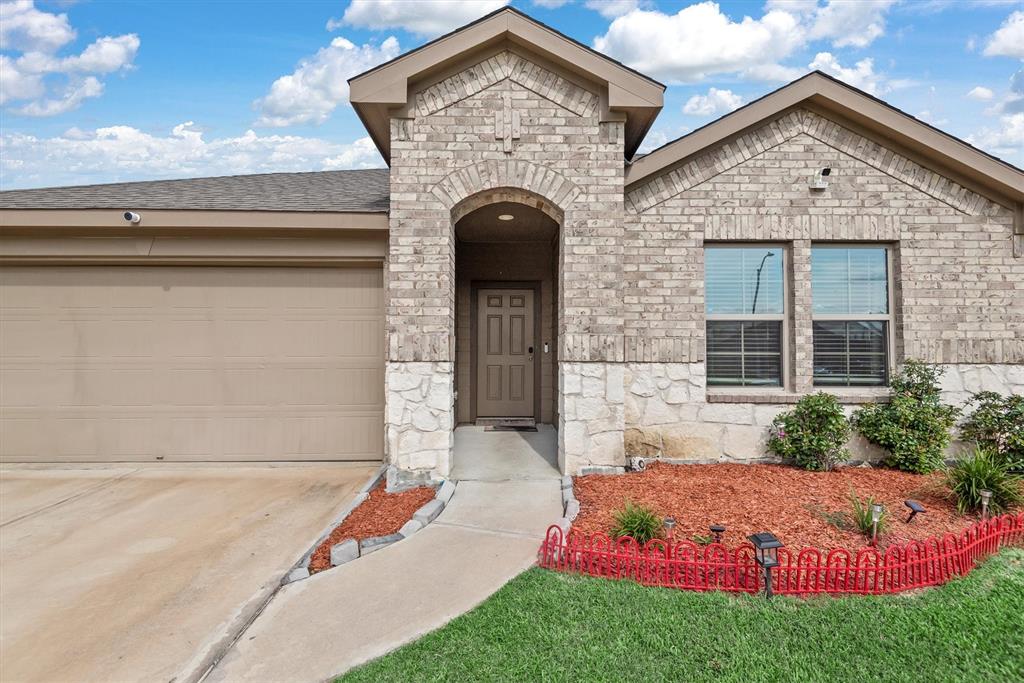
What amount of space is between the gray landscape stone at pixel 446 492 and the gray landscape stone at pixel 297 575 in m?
1.55

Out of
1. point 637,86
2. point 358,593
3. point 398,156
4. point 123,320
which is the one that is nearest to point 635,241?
point 637,86

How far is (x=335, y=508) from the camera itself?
5238 mm

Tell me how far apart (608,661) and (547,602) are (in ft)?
2.04

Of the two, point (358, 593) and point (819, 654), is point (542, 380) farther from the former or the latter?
point (819, 654)

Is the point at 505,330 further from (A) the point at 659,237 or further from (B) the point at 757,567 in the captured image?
(B) the point at 757,567

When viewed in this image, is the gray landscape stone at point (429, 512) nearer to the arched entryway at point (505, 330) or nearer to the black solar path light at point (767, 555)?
the black solar path light at point (767, 555)

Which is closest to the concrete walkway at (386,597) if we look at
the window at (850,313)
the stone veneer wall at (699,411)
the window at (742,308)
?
the stone veneer wall at (699,411)

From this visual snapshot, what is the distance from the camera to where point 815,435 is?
235 inches

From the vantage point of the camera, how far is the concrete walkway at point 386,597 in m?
2.81

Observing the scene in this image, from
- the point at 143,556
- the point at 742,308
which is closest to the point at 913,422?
the point at 742,308

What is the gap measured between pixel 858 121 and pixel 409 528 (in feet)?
23.3

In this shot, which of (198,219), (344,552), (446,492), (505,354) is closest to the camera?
(344,552)

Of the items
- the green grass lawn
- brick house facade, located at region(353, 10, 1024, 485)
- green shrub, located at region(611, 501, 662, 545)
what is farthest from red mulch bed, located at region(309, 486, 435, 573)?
green shrub, located at region(611, 501, 662, 545)

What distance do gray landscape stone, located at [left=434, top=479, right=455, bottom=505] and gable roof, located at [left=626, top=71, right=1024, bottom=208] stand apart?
4124 millimetres
